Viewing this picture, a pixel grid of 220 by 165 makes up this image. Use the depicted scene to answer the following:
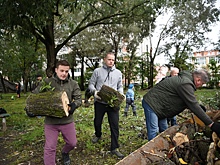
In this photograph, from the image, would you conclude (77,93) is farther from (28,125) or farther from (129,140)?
(28,125)

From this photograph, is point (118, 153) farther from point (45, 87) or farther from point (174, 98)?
point (45, 87)

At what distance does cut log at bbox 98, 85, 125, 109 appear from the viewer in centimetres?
364

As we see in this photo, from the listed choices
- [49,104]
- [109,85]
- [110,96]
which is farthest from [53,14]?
[49,104]

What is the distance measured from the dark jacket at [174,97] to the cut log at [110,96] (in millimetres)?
547

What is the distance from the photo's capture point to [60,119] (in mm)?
3082

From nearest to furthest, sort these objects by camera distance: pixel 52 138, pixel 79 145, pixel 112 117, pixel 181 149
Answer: pixel 181 149, pixel 52 138, pixel 112 117, pixel 79 145

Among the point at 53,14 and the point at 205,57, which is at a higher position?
the point at 205,57

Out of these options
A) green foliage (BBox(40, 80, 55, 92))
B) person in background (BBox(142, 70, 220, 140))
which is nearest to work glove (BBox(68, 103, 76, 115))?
green foliage (BBox(40, 80, 55, 92))

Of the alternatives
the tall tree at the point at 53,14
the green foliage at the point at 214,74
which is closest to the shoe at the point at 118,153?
the tall tree at the point at 53,14

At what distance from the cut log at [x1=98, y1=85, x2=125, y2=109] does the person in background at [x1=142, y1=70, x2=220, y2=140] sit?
54 centimetres

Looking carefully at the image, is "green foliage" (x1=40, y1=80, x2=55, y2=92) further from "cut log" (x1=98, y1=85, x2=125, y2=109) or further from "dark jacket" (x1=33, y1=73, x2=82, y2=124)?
"cut log" (x1=98, y1=85, x2=125, y2=109)

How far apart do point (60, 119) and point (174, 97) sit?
157 cm

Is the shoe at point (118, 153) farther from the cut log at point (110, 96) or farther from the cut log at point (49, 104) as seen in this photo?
the cut log at point (49, 104)

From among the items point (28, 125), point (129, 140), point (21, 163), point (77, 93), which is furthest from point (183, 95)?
point (28, 125)
